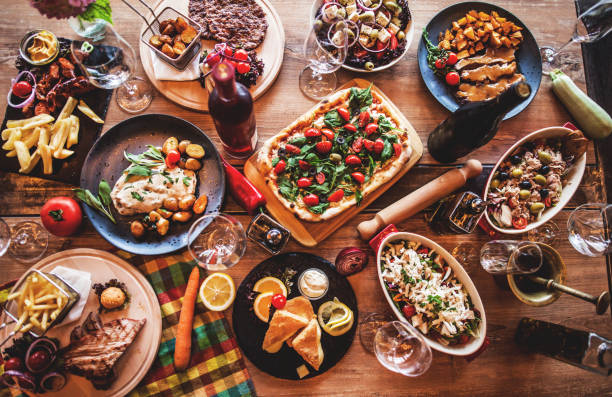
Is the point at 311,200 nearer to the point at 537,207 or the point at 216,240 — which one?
the point at 216,240

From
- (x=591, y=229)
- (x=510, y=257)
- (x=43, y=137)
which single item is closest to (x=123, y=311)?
(x=43, y=137)

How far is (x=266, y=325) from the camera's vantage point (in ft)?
8.29

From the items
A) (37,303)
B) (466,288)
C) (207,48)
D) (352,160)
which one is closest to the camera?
(37,303)

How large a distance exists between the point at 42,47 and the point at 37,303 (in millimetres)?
1708

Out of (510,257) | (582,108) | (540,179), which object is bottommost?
(510,257)

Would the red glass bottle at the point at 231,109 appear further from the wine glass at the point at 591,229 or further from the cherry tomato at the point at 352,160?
the wine glass at the point at 591,229

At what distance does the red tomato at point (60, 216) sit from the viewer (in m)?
2.40

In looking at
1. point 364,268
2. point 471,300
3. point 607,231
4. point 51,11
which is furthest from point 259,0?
point 607,231

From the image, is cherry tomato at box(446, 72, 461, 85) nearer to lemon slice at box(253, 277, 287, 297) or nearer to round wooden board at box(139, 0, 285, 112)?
round wooden board at box(139, 0, 285, 112)

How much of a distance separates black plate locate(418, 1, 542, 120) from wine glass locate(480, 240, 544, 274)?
929 mm

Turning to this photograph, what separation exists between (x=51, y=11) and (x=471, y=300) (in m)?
2.93

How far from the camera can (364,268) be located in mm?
2654

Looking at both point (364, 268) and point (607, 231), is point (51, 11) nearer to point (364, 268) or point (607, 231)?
point (364, 268)

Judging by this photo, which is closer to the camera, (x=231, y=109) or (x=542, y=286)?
(x=231, y=109)
